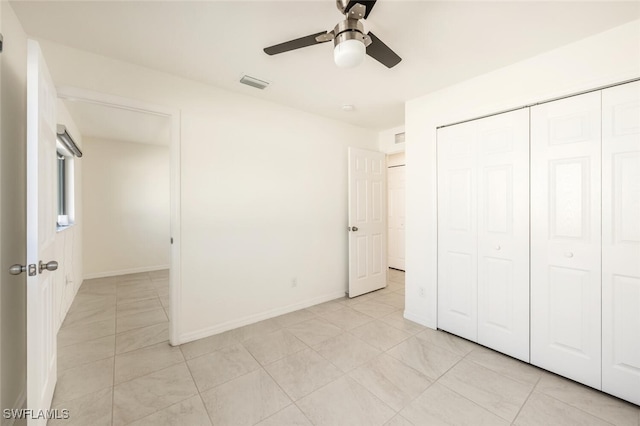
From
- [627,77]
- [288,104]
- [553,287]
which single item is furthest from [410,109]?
[553,287]

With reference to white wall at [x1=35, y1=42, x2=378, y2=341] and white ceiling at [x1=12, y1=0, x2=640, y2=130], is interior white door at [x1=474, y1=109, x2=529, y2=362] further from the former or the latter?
white wall at [x1=35, y1=42, x2=378, y2=341]

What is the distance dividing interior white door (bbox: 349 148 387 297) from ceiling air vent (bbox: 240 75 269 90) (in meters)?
1.46

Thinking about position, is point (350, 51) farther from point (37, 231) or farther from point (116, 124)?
point (116, 124)

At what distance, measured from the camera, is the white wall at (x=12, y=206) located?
1441mm

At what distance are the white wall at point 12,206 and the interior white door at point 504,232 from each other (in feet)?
10.9

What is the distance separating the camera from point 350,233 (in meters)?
Result: 3.61

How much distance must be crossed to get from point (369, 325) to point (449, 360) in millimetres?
829

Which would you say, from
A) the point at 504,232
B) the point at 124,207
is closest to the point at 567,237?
the point at 504,232

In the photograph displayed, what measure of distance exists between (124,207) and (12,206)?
12.2 feet

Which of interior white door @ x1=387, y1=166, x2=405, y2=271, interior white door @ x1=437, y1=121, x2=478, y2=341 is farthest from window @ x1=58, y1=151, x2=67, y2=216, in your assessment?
interior white door @ x1=387, y1=166, x2=405, y2=271

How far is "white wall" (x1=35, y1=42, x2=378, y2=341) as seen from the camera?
7.81 ft

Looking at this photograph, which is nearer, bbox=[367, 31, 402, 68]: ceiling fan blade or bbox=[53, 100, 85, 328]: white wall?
bbox=[367, 31, 402, 68]: ceiling fan blade

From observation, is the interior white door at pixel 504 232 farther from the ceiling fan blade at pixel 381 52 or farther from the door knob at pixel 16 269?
the door knob at pixel 16 269

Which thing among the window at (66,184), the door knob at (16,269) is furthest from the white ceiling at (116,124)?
the door knob at (16,269)
